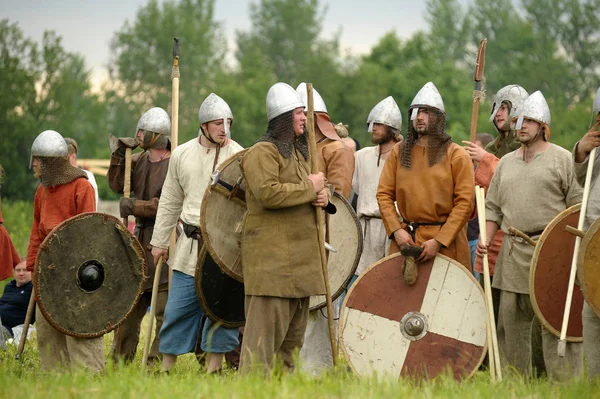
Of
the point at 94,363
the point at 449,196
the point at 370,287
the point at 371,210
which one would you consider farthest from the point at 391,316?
the point at 94,363

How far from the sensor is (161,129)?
9.00 meters

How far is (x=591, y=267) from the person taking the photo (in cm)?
626

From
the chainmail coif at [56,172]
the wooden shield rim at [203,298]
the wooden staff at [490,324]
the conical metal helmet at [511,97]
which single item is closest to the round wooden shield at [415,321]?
the wooden staff at [490,324]

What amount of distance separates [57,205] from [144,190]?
888 millimetres

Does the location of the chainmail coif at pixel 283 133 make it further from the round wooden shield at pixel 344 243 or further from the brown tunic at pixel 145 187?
the brown tunic at pixel 145 187

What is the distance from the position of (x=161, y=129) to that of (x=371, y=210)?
70.7 inches

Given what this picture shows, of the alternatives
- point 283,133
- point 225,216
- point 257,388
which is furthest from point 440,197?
point 257,388

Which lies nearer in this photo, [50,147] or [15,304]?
[50,147]

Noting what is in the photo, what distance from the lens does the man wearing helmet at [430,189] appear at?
7.09 meters

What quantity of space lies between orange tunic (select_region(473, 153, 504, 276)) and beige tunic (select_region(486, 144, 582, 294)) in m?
0.41

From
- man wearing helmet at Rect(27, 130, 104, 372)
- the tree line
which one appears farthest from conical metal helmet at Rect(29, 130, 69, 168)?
the tree line

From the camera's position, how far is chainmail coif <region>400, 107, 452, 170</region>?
720 centimetres

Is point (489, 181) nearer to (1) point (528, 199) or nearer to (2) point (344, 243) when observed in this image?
(1) point (528, 199)

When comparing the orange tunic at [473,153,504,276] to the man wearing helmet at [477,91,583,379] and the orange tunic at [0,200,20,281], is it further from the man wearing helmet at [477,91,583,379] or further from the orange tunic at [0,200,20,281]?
the orange tunic at [0,200,20,281]
